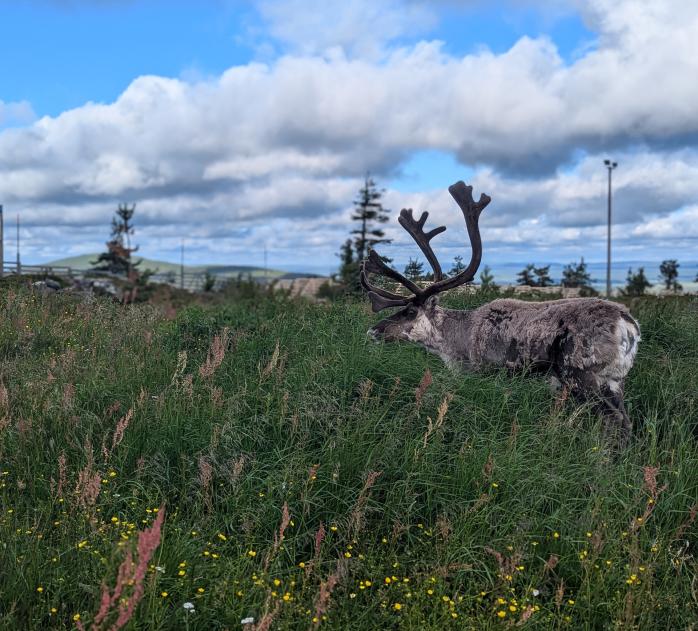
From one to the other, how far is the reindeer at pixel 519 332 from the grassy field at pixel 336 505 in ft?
0.96

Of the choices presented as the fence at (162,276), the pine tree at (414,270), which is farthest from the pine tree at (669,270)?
the pine tree at (414,270)

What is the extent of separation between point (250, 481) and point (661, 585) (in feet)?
8.63

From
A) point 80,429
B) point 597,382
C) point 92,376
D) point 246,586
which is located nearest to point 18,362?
point 92,376

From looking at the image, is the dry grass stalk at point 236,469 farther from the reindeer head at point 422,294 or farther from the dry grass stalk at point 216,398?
the reindeer head at point 422,294

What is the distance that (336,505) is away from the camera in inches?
180

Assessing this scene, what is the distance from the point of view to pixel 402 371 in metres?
6.44

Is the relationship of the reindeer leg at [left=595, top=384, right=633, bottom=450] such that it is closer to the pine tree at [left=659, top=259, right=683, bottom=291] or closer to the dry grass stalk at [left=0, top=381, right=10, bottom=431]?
the dry grass stalk at [left=0, top=381, right=10, bottom=431]

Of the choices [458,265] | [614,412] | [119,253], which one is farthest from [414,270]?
[119,253]

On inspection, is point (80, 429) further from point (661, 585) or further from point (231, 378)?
point (661, 585)

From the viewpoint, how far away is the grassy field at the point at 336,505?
373cm

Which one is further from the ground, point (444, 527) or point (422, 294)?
point (422, 294)

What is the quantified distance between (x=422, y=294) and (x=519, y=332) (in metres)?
1.26

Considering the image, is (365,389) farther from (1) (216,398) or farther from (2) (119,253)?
(2) (119,253)

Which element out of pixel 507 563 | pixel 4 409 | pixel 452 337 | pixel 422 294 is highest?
pixel 422 294
